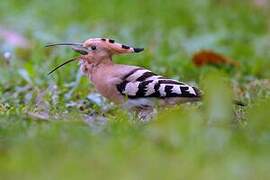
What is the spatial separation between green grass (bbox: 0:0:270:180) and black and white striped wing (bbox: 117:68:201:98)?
0.55 ft

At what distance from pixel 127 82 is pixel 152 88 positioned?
186 millimetres

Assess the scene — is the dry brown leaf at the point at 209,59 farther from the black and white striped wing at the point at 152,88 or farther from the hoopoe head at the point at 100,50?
the black and white striped wing at the point at 152,88

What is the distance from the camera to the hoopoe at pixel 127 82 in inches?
218

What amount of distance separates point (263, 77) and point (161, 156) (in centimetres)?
441

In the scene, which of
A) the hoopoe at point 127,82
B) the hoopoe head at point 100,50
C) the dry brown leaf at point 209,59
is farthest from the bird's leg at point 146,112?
the dry brown leaf at point 209,59

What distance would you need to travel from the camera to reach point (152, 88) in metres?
5.54

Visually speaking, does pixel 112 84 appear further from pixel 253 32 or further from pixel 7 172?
pixel 253 32

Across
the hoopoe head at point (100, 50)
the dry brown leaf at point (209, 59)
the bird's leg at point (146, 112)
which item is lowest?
the bird's leg at point (146, 112)

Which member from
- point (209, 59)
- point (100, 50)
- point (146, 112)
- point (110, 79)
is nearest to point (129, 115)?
point (146, 112)

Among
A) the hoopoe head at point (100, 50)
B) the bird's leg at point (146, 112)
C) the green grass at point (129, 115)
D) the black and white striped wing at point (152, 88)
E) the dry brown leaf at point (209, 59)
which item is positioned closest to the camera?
the green grass at point (129, 115)

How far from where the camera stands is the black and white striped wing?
18.1 feet

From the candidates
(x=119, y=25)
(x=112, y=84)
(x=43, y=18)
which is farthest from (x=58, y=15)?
(x=112, y=84)

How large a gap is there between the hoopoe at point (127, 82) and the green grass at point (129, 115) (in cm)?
16

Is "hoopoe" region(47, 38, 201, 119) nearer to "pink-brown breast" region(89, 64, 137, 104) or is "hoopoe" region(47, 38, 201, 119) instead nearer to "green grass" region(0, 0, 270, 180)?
"pink-brown breast" region(89, 64, 137, 104)
